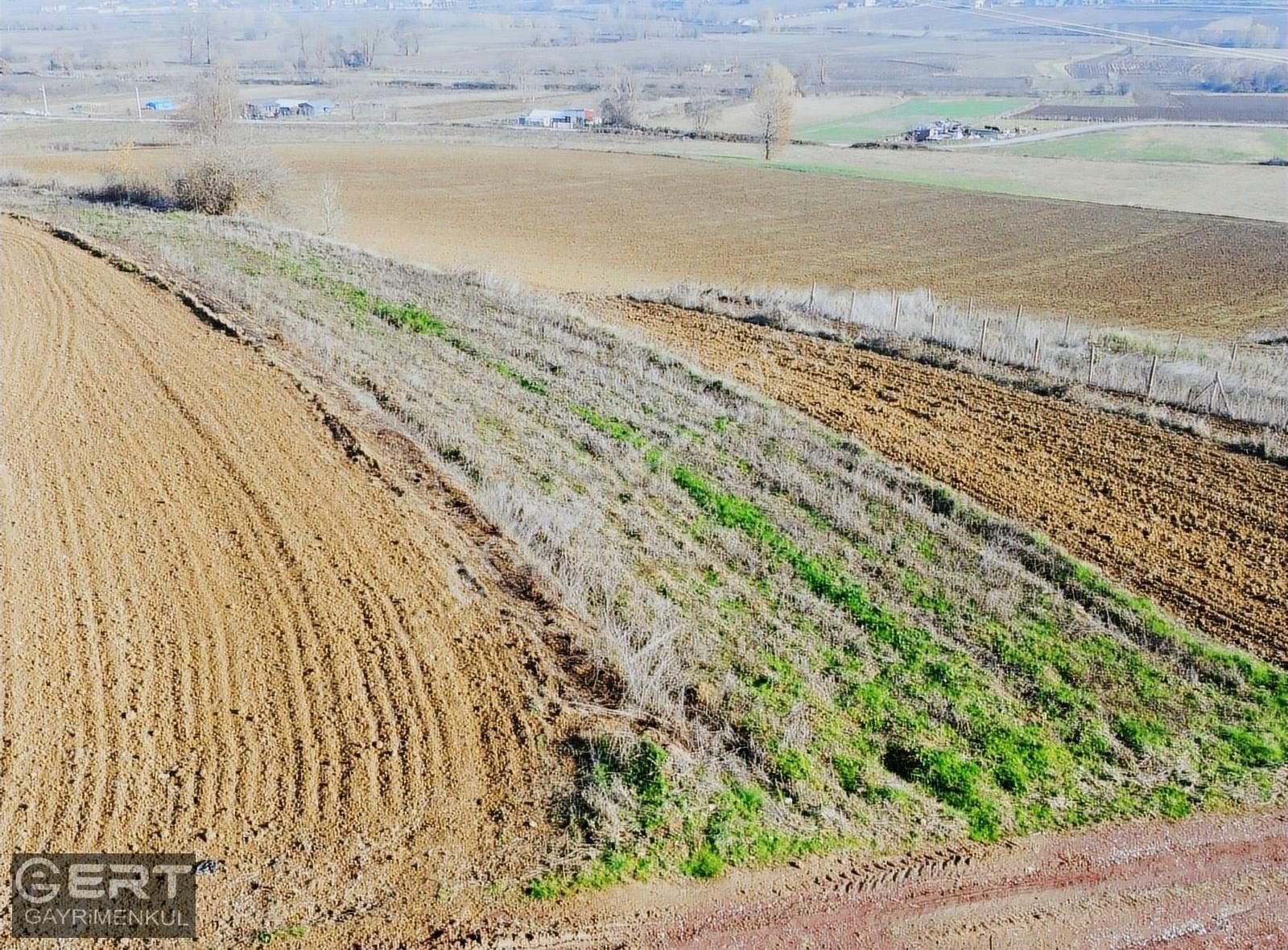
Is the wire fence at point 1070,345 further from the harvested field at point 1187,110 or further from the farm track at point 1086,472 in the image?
the harvested field at point 1187,110

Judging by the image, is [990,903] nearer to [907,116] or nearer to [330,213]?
[330,213]

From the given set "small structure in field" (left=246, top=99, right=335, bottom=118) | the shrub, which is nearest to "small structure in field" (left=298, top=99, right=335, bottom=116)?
"small structure in field" (left=246, top=99, right=335, bottom=118)

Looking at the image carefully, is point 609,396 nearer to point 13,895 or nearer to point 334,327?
point 334,327

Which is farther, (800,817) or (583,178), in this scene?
(583,178)

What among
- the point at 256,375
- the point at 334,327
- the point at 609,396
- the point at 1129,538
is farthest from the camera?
the point at 334,327

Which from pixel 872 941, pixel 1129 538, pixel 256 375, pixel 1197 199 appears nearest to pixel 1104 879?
pixel 872 941

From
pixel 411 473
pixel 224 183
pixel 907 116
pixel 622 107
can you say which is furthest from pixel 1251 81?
pixel 411 473
